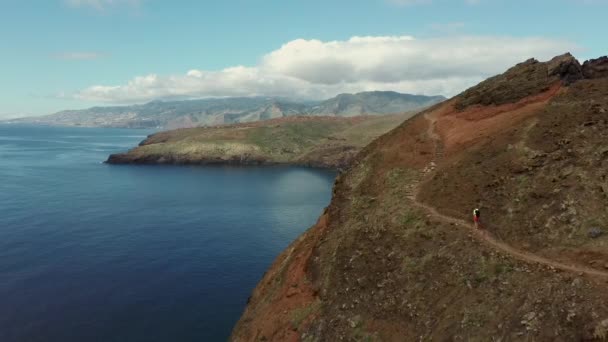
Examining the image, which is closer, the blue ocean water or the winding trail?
the winding trail

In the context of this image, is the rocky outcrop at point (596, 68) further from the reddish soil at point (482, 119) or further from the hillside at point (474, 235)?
the reddish soil at point (482, 119)

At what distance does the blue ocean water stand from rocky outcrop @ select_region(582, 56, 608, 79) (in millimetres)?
60099

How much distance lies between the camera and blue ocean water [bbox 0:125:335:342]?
6144cm

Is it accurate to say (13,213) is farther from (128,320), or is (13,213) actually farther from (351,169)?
(351,169)

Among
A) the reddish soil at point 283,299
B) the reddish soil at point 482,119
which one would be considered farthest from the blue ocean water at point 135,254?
the reddish soil at point 482,119

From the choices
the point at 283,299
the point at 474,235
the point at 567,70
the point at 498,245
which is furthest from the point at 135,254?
the point at 567,70

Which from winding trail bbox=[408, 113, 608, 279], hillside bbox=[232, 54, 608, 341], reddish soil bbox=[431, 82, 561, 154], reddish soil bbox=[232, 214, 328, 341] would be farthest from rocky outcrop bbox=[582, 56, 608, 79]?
reddish soil bbox=[232, 214, 328, 341]

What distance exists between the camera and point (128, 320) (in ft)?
202

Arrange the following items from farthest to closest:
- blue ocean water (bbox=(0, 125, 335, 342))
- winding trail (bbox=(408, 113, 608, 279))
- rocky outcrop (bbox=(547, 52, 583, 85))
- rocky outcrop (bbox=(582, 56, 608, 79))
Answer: blue ocean water (bbox=(0, 125, 335, 342)) < rocky outcrop (bbox=(582, 56, 608, 79)) < rocky outcrop (bbox=(547, 52, 583, 85)) < winding trail (bbox=(408, 113, 608, 279))

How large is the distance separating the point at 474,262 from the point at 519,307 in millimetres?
6194

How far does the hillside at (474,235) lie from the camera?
2869cm

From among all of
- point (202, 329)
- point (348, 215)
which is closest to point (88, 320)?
point (202, 329)

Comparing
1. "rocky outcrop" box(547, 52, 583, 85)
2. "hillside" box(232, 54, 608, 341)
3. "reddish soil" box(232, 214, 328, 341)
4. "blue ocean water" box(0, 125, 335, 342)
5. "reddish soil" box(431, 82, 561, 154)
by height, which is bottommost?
"blue ocean water" box(0, 125, 335, 342)

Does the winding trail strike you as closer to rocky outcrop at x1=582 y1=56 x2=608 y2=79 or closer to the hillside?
the hillside
